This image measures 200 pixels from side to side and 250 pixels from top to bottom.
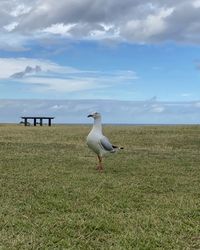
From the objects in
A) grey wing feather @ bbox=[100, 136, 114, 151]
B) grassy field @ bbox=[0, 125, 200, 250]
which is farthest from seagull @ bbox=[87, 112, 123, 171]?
grassy field @ bbox=[0, 125, 200, 250]

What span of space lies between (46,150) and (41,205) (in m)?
11.0

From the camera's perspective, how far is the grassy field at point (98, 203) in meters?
6.32

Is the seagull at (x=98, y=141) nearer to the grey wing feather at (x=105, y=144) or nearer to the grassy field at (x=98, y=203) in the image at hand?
the grey wing feather at (x=105, y=144)

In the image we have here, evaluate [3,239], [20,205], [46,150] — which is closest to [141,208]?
[20,205]

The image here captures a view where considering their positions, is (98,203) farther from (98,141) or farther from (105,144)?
(105,144)

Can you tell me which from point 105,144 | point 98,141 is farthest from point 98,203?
point 105,144

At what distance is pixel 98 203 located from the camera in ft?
28.2

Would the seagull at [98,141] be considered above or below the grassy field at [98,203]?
above

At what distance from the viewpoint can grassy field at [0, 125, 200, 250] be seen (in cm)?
632

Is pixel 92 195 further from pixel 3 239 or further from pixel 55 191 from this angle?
pixel 3 239

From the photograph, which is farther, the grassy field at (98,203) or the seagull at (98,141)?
the seagull at (98,141)

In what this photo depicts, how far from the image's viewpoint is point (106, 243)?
20.2ft

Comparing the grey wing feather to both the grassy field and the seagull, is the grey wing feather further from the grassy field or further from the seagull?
the grassy field

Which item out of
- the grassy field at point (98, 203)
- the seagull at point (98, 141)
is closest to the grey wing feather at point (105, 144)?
the seagull at point (98, 141)
